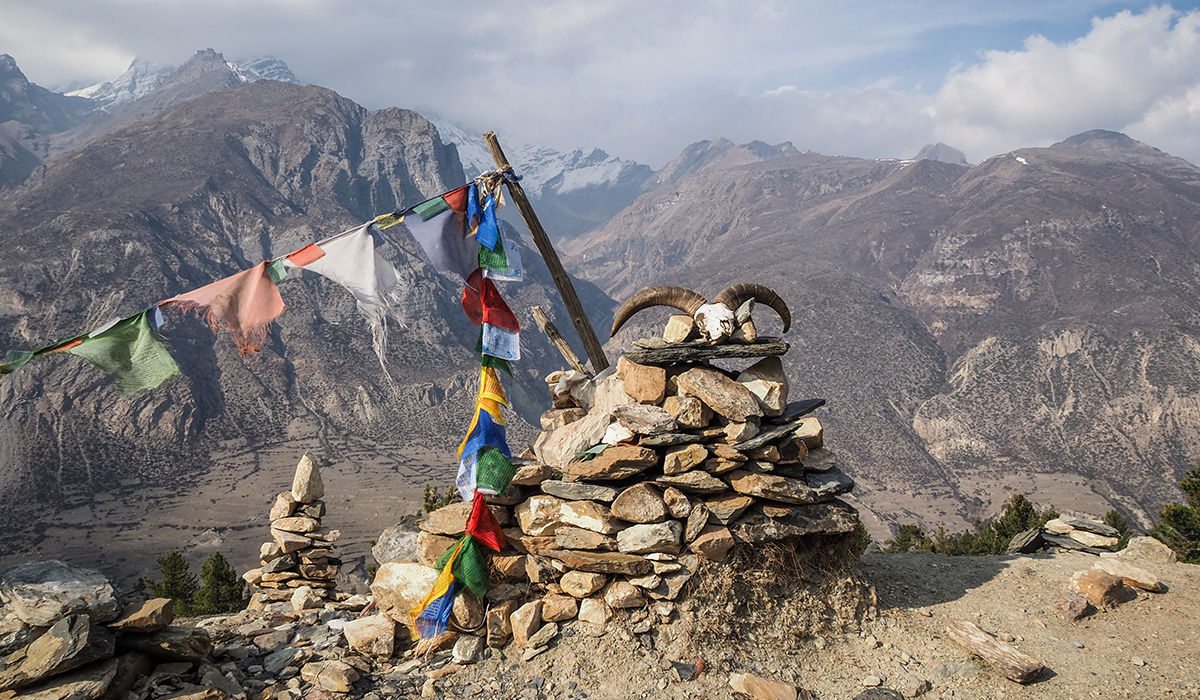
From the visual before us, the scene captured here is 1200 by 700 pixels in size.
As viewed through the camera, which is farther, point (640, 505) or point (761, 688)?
point (640, 505)

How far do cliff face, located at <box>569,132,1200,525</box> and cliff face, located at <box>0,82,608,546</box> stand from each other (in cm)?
3419

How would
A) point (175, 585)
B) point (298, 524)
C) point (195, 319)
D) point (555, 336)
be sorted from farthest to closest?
1. point (195, 319)
2. point (175, 585)
3. point (555, 336)
4. point (298, 524)

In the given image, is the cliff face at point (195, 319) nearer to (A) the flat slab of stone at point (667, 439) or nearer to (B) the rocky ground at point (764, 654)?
(B) the rocky ground at point (764, 654)

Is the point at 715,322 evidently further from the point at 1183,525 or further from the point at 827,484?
the point at 1183,525

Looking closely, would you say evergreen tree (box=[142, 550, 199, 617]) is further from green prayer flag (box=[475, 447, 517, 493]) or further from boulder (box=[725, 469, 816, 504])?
boulder (box=[725, 469, 816, 504])

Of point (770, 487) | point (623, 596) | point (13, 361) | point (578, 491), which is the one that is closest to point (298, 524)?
point (13, 361)

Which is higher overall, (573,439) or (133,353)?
(133,353)

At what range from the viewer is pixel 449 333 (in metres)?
94.8

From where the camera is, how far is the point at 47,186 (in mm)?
86625

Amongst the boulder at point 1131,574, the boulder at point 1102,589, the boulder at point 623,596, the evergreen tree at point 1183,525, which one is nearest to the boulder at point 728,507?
the boulder at point 623,596

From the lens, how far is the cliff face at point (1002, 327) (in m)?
60.8

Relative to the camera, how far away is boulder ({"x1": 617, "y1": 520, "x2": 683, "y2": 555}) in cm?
662

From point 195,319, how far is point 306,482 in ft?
275

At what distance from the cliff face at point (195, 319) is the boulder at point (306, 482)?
2007 inches
